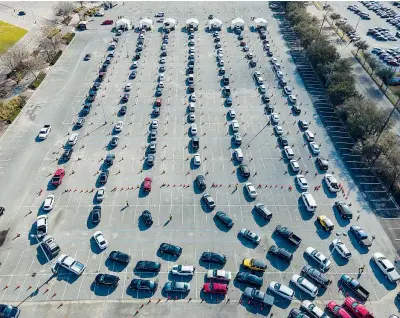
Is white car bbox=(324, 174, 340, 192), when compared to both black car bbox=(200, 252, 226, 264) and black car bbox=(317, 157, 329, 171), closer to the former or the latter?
black car bbox=(317, 157, 329, 171)

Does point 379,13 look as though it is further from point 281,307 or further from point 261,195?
point 281,307

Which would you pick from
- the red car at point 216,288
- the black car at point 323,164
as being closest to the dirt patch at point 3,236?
the red car at point 216,288

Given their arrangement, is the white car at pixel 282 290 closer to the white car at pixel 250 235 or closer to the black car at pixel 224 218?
the white car at pixel 250 235

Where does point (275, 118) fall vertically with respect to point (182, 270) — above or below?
above

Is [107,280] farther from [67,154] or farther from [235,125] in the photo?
[235,125]

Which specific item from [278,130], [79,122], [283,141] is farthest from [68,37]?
[283,141]

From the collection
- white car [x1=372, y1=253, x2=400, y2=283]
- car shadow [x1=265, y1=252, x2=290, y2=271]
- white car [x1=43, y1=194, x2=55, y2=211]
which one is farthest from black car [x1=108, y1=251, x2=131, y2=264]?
white car [x1=372, y1=253, x2=400, y2=283]

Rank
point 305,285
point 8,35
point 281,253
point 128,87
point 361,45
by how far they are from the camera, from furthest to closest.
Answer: point 8,35, point 361,45, point 128,87, point 281,253, point 305,285
